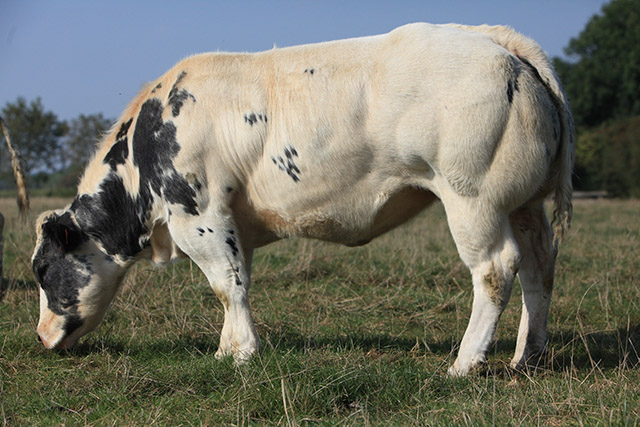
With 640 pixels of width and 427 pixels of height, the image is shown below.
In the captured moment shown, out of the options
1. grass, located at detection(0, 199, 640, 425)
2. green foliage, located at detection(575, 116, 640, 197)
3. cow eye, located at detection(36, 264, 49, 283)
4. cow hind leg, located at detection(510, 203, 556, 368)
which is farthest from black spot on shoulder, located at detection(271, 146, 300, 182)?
green foliage, located at detection(575, 116, 640, 197)

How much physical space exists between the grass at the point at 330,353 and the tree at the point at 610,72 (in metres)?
47.3

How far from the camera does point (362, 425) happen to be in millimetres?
3314

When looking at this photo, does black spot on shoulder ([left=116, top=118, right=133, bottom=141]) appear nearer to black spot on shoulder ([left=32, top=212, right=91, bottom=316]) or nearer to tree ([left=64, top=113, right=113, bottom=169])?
black spot on shoulder ([left=32, top=212, right=91, bottom=316])

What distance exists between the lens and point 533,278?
4695mm

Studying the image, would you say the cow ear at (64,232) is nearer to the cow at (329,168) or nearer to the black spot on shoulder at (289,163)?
the cow at (329,168)

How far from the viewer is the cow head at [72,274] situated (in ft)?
16.9

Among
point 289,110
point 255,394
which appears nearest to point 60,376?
point 255,394

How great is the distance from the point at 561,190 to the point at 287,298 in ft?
10.5

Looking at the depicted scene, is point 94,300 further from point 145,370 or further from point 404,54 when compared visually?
point 404,54

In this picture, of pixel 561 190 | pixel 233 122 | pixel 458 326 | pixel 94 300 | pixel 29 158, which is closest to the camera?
pixel 561 190

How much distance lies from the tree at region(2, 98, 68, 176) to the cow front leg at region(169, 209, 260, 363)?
42.5 meters

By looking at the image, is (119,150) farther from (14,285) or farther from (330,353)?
(14,285)

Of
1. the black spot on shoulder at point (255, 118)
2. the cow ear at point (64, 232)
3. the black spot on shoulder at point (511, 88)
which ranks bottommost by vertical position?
the cow ear at point (64, 232)

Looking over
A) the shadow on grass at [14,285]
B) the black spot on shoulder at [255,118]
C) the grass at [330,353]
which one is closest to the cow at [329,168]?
the black spot on shoulder at [255,118]
